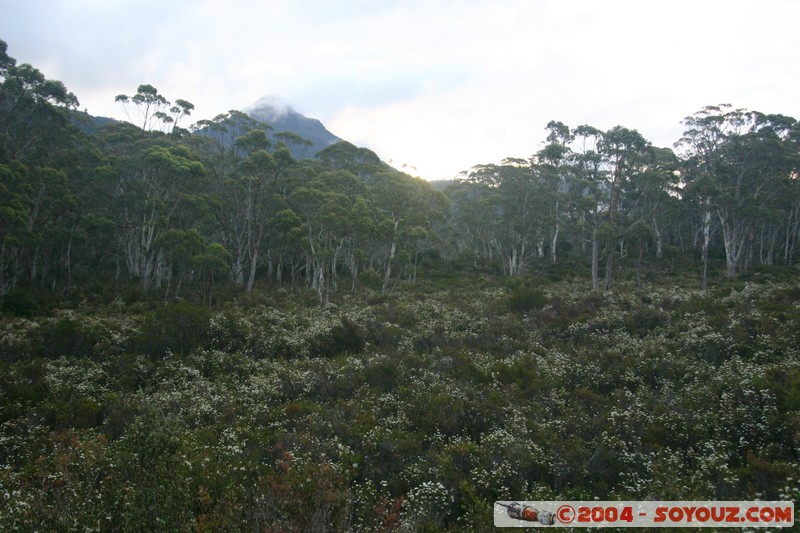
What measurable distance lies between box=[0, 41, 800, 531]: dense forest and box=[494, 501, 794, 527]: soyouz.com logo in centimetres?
43

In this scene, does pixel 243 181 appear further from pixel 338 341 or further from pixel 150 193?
pixel 338 341

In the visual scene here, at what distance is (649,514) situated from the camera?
6.61 meters

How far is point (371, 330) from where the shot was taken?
2089 centimetres

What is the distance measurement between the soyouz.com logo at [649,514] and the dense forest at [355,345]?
43 centimetres

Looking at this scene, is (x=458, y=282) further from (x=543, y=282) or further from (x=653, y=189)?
(x=653, y=189)

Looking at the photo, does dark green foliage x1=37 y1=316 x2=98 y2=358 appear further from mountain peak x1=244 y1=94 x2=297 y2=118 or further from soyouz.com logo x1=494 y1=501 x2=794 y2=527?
mountain peak x1=244 y1=94 x2=297 y2=118

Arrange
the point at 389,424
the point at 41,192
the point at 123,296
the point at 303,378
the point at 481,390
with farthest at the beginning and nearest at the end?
the point at 41,192 → the point at 123,296 → the point at 303,378 → the point at 481,390 → the point at 389,424

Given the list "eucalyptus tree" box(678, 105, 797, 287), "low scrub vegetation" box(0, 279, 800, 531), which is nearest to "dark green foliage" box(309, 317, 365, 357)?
"low scrub vegetation" box(0, 279, 800, 531)

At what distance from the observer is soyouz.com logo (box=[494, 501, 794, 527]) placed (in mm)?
6312

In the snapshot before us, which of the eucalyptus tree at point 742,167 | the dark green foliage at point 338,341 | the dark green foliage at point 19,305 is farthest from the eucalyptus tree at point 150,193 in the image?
the eucalyptus tree at point 742,167

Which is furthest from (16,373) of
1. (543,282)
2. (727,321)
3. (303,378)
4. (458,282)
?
(543,282)

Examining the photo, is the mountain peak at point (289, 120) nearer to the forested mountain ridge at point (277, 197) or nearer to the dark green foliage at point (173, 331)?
the forested mountain ridge at point (277, 197)

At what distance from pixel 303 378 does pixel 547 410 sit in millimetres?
7610

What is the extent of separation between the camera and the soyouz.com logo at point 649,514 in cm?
631
